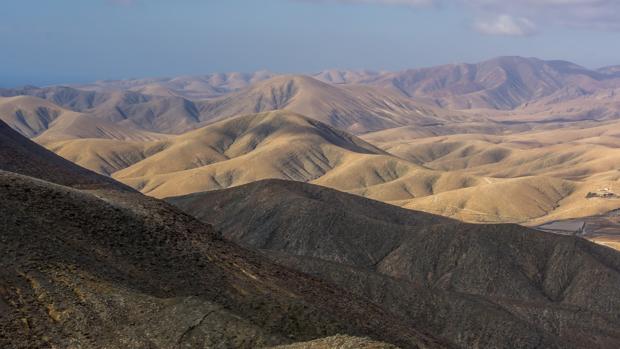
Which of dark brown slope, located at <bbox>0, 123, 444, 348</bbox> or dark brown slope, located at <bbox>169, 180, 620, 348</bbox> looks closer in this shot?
dark brown slope, located at <bbox>0, 123, 444, 348</bbox>

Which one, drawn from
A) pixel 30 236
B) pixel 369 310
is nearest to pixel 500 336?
pixel 369 310

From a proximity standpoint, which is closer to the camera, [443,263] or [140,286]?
[140,286]

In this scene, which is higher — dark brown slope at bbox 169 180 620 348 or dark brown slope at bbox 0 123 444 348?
A: dark brown slope at bbox 0 123 444 348

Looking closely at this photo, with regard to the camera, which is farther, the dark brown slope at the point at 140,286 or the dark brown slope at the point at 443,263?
the dark brown slope at the point at 443,263

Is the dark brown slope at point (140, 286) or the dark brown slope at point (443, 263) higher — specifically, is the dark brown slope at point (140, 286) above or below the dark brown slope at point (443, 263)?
above
